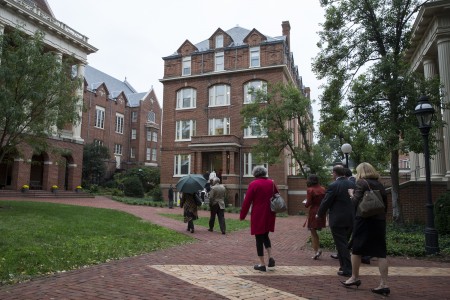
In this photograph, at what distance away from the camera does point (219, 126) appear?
34406mm

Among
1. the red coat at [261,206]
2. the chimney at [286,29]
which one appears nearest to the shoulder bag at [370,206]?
the red coat at [261,206]

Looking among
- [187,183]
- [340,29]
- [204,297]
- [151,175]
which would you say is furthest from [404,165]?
[204,297]

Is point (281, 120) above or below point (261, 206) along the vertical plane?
above

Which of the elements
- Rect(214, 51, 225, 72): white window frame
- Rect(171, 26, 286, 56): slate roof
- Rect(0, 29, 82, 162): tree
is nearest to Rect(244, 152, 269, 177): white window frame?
Rect(214, 51, 225, 72): white window frame

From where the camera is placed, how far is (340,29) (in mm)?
15344

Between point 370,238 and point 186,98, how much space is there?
31969 millimetres

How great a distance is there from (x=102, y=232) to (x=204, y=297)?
703 centimetres

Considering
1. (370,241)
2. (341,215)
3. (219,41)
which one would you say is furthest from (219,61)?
(370,241)

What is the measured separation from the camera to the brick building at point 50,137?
28469 millimetres

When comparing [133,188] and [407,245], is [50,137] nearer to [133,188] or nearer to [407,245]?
[133,188]

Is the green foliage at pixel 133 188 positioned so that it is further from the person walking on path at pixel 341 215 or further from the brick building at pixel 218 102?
the person walking on path at pixel 341 215

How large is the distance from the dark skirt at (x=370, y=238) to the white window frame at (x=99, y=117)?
4864 cm

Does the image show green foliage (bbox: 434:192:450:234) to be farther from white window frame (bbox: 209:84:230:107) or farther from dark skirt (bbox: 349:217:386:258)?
white window frame (bbox: 209:84:230:107)

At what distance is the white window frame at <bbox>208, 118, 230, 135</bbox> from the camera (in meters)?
34.1
